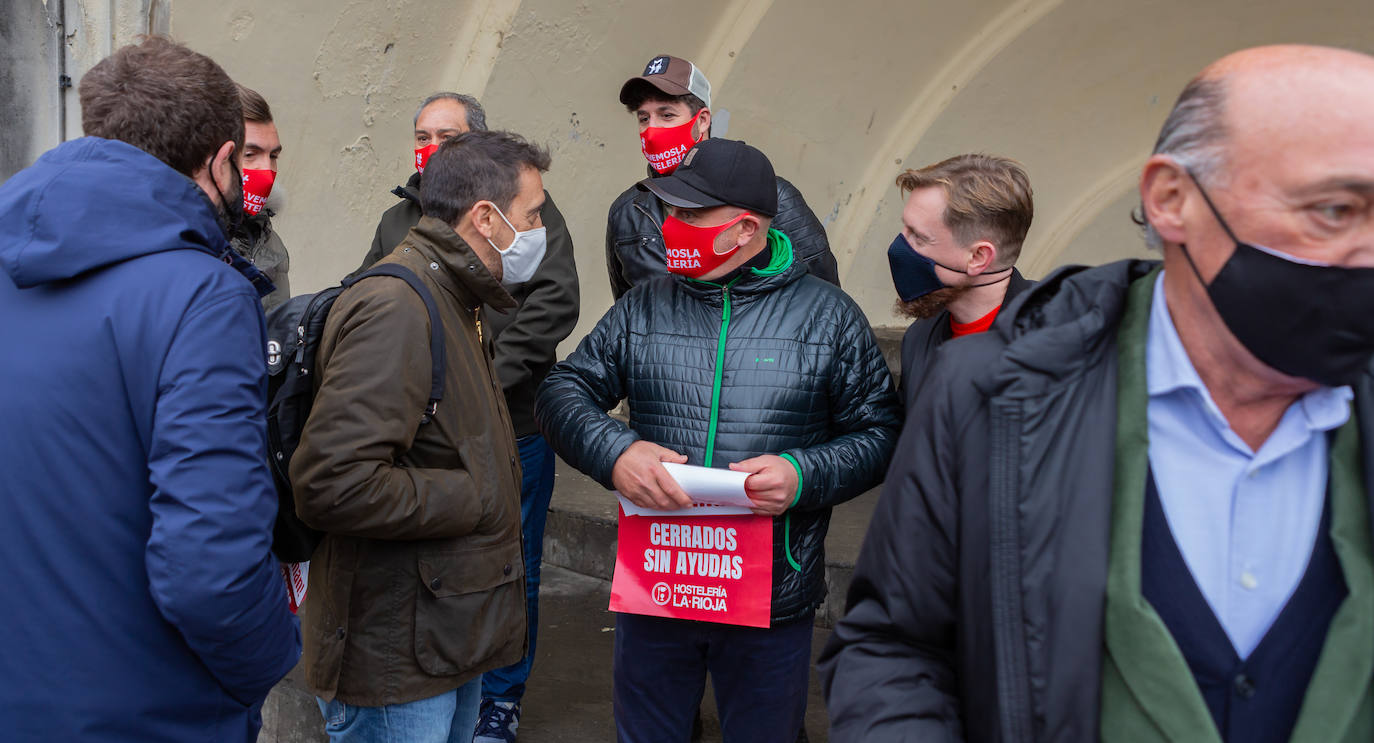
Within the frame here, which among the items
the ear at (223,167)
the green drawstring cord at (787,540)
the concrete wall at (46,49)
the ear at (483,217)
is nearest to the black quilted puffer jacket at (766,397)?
the green drawstring cord at (787,540)

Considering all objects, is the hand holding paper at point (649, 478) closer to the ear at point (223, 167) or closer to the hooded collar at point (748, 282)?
the hooded collar at point (748, 282)

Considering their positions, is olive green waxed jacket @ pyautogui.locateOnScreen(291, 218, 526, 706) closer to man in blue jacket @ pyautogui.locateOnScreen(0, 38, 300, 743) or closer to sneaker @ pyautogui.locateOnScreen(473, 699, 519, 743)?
man in blue jacket @ pyautogui.locateOnScreen(0, 38, 300, 743)

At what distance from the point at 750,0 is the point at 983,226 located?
13.0ft

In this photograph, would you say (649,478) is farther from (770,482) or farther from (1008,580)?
(1008,580)

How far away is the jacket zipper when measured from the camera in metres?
1.37

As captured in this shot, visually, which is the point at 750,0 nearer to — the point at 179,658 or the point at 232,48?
the point at 232,48

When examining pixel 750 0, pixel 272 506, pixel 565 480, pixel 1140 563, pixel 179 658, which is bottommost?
pixel 565 480

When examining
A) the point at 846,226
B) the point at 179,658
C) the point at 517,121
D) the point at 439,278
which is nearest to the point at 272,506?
the point at 179,658

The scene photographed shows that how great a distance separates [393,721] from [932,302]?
1783 mm

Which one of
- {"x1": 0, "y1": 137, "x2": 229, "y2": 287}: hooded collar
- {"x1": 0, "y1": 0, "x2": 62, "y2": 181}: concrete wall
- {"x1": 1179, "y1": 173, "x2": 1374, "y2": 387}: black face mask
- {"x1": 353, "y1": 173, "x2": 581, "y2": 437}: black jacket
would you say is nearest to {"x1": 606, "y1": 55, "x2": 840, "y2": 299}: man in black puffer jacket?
{"x1": 353, "y1": 173, "x2": 581, "y2": 437}: black jacket

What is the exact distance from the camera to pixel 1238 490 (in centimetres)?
140

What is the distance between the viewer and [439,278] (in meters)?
2.61

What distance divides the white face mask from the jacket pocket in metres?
0.71

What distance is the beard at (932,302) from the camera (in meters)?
3.02
